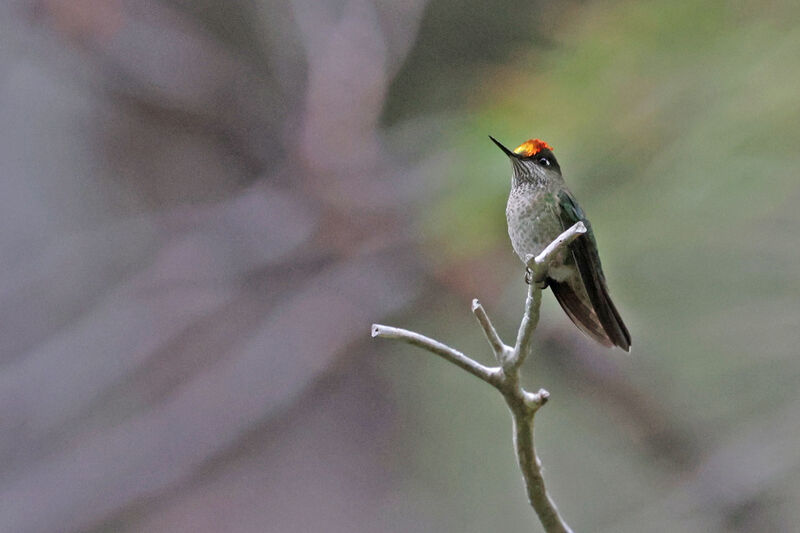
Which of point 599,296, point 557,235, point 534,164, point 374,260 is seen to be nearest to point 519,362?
point 599,296

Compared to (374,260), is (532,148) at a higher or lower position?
lower

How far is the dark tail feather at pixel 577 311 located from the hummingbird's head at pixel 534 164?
0.27 m

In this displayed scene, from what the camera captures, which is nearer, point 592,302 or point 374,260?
point 592,302

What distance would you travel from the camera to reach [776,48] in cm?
235

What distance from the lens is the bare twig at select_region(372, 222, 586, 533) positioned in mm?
1379

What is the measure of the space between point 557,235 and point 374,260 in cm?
198

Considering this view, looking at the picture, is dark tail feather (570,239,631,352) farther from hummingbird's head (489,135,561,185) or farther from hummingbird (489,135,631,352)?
hummingbird's head (489,135,561,185)

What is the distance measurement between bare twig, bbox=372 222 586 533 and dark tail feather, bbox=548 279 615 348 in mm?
420

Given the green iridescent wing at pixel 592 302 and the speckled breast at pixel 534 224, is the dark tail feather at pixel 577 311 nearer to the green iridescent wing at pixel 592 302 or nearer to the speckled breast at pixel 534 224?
the green iridescent wing at pixel 592 302

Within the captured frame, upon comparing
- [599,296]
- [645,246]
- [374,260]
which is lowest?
[599,296]

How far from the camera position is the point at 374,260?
3900mm

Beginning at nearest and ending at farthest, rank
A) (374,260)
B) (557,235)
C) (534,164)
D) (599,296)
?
(599,296) → (557,235) → (534,164) → (374,260)

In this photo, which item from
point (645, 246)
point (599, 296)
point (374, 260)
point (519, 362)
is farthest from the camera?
point (374, 260)

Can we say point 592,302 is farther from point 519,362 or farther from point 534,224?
point 519,362
